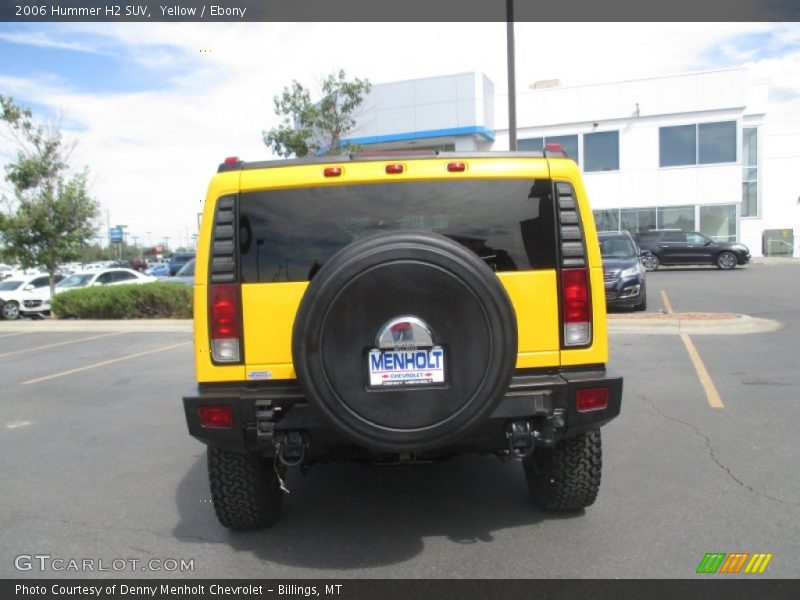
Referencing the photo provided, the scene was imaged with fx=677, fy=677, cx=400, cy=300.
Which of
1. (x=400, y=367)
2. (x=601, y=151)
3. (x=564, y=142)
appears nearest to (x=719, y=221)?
(x=601, y=151)

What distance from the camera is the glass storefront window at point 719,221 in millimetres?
31422

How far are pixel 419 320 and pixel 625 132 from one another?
3213cm

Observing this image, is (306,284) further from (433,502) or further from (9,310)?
(9,310)

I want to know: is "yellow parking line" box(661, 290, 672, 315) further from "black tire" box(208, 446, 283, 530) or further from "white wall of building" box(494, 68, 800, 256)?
"white wall of building" box(494, 68, 800, 256)

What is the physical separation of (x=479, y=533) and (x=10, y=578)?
2.54m

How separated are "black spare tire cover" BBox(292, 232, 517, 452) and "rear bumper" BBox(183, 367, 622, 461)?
0.22m

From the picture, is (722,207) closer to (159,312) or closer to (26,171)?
(159,312)

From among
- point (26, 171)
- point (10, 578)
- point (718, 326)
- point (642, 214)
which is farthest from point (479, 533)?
point (642, 214)

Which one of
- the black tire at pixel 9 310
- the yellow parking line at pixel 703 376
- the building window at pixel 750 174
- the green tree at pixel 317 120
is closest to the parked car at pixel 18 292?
the black tire at pixel 9 310

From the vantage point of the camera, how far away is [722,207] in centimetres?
3152

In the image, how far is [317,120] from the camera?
1734 centimetres

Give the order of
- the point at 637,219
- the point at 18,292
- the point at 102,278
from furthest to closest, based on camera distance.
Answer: the point at 637,219 → the point at 102,278 → the point at 18,292

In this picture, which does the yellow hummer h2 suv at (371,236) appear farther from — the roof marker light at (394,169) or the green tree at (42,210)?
the green tree at (42,210)

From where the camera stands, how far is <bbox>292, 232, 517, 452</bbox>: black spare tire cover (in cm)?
316
